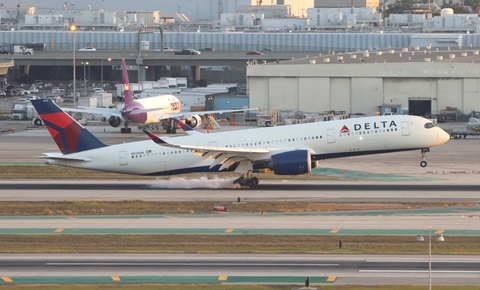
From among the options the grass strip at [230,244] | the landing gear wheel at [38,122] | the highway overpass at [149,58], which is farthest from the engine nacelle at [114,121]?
the highway overpass at [149,58]

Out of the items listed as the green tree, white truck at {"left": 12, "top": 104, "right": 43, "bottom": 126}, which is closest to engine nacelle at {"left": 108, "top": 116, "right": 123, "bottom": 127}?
white truck at {"left": 12, "top": 104, "right": 43, "bottom": 126}

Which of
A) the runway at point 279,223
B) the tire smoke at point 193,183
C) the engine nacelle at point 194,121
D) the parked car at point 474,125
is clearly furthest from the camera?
the engine nacelle at point 194,121

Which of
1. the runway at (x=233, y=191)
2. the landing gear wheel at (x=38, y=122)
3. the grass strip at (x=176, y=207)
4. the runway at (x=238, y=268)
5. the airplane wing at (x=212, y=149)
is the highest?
the airplane wing at (x=212, y=149)

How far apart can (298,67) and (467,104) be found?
19.1 metres

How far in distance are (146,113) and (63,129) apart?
38.5 m

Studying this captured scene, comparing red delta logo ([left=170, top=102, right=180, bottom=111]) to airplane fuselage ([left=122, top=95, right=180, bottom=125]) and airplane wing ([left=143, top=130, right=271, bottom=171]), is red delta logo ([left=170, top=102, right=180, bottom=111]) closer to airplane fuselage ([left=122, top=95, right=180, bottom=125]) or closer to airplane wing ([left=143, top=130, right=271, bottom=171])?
airplane fuselage ([left=122, top=95, right=180, bottom=125])

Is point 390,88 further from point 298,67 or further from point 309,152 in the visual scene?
point 309,152

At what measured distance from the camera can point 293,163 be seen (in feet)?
192

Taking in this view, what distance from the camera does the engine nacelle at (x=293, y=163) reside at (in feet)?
192

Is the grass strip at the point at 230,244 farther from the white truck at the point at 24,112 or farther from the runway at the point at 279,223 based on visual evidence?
the white truck at the point at 24,112

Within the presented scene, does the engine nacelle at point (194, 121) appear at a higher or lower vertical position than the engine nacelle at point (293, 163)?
lower

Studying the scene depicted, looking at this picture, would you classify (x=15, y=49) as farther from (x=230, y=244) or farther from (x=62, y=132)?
(x=230, y=244)

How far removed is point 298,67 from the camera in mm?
109125

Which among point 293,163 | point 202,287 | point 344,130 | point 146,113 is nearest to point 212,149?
point 293,163
